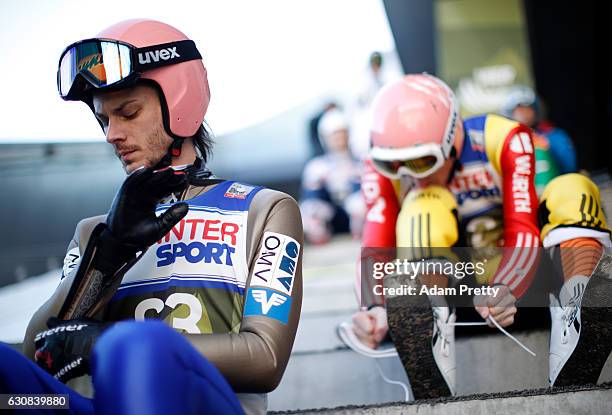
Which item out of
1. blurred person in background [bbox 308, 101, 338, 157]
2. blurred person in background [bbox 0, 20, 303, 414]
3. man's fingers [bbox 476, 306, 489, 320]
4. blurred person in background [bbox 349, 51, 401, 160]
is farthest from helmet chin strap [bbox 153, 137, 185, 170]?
blurred person in background [bbox 308, 101, 338, 157]

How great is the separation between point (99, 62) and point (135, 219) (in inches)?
18.5

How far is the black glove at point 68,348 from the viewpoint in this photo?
149cm

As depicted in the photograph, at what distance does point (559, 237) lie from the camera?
2305 millimetres

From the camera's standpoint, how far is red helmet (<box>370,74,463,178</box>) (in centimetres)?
248

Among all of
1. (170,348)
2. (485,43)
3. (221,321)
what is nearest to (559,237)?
(221,321)

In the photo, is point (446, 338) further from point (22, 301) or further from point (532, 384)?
point (22, 301)

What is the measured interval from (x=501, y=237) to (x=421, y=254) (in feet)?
1.39

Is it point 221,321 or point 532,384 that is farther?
point 532,384

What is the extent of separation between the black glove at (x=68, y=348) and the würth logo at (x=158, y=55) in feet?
2.15

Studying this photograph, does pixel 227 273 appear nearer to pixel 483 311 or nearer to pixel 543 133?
pixel 483 311

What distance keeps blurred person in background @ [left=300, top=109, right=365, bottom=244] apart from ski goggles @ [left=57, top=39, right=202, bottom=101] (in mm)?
5036

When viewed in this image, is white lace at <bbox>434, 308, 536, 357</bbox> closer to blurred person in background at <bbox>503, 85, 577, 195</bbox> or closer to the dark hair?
the dark hair

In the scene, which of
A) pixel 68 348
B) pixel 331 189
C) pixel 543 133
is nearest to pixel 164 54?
pixel 68 348

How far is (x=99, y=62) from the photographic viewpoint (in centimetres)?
187
